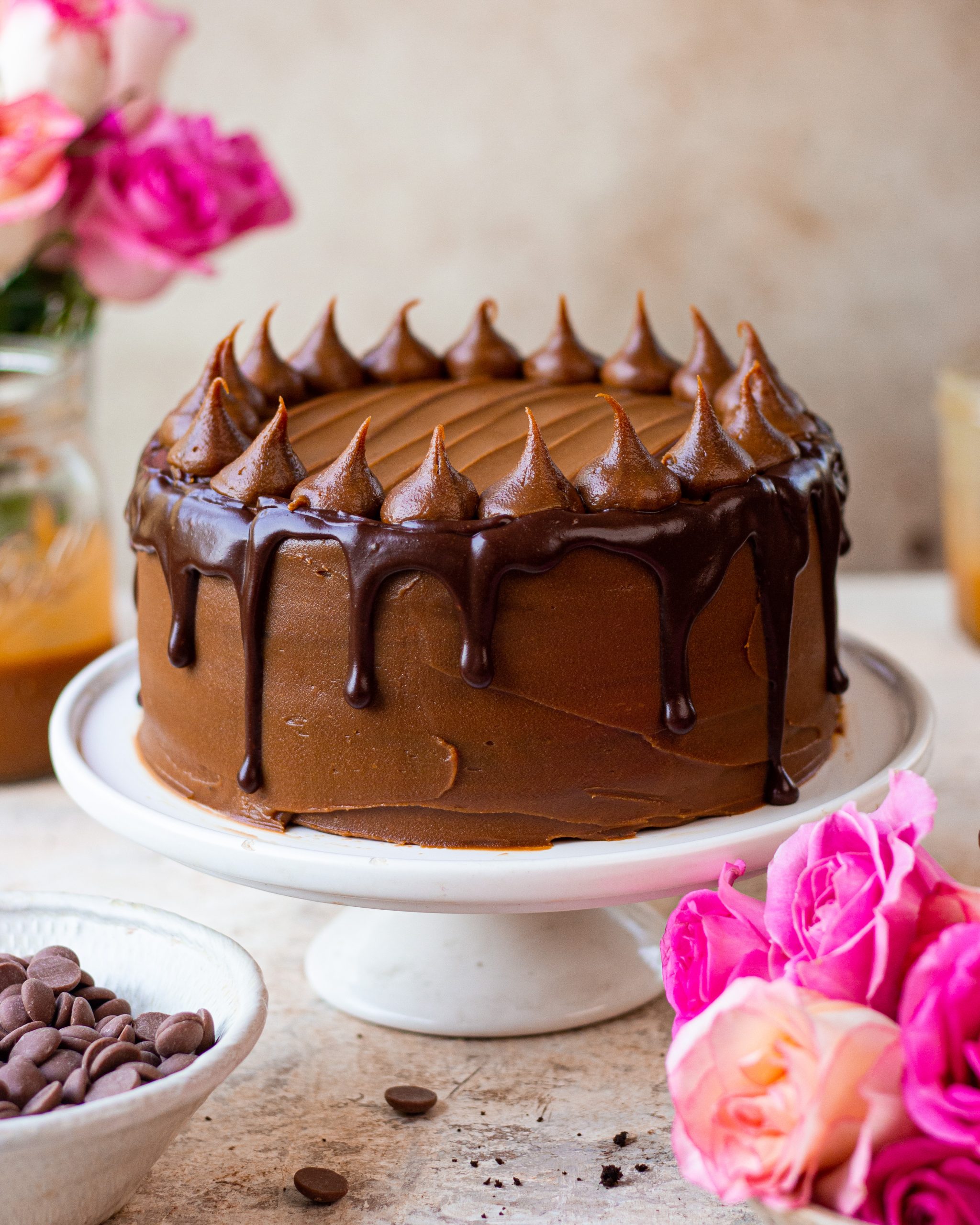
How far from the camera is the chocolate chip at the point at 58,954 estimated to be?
1.17m

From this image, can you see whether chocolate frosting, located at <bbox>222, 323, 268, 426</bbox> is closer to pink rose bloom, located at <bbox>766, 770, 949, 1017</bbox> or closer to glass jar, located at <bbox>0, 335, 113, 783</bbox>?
glass jar, located at <bbox>0, 335, 113, 783</bbox>

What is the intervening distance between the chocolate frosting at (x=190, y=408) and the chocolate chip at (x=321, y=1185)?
0.73 meters

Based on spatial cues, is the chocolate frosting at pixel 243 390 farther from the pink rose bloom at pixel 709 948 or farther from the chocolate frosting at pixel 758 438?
the pink rose bloom at pixel 709 948

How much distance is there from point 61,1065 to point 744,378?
92cm

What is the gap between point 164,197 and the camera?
1774 mm

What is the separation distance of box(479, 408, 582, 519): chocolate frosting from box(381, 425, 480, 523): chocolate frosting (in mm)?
23

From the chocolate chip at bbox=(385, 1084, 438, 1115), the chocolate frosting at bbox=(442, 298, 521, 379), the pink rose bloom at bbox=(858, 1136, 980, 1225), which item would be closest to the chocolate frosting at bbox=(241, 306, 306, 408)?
the chocolate frosting at bbox=(442, 298, 521, 379)

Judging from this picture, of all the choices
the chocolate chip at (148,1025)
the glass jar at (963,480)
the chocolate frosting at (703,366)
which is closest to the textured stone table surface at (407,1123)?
the chocolate chip at (148,1025)

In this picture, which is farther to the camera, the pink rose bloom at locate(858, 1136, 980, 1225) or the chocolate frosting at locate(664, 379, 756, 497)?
the chocolate frosting at locate(664, 379, 756, 497)

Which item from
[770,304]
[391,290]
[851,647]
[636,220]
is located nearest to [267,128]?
[391,290]

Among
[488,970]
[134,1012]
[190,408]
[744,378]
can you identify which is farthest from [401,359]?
[134,1012]

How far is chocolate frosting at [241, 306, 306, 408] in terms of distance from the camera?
1.58m

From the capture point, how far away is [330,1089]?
1256mm

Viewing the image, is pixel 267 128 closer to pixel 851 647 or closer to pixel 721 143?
pixel 721 143
